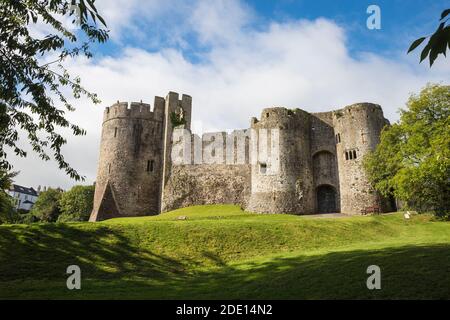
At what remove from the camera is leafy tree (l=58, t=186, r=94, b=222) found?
208ft

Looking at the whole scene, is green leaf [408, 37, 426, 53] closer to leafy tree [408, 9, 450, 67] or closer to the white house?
leafy tree [408, 9, 450, 67]

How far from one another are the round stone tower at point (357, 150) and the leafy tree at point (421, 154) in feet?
14.0

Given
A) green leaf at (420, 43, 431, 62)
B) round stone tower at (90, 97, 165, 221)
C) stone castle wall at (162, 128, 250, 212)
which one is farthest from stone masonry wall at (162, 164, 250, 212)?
green leaf at (420, 43, 431, 62)

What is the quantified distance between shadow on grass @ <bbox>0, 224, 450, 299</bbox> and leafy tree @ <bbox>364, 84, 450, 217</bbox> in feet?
41.2

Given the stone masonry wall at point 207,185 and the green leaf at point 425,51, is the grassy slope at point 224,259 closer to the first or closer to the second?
the green leaf at point 425,51

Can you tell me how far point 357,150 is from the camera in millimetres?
38688

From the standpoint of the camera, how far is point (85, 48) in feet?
37.0

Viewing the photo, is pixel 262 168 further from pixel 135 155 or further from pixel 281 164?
pixel 135 155

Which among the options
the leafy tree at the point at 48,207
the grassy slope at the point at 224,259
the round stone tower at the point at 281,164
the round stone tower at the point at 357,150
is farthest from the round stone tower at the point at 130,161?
the leafy tree at the point at 48,207

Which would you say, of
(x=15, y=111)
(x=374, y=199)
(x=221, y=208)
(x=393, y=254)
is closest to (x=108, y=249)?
(x=15, y=111)

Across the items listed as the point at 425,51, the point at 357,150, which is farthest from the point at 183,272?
the point at 357,150

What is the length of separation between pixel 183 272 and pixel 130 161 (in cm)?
3011
